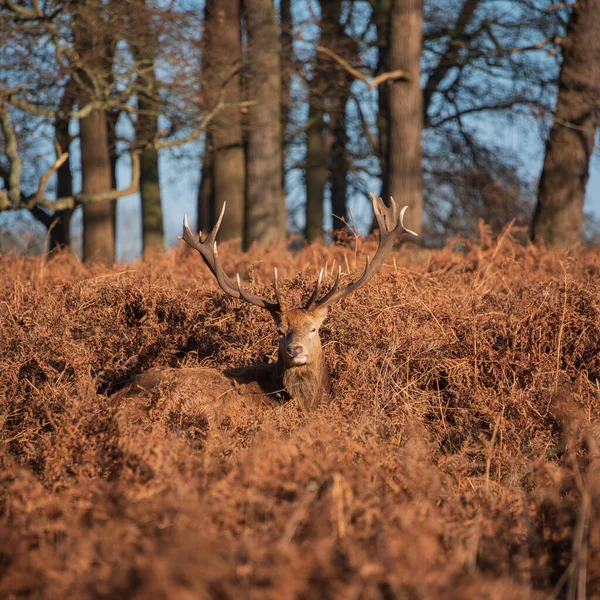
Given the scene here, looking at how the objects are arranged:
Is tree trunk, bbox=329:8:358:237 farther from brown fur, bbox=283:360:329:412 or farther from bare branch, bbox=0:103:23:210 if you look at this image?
brown fur, bbox=283:360:329:412

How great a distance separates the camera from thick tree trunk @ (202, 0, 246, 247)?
13.7 metres

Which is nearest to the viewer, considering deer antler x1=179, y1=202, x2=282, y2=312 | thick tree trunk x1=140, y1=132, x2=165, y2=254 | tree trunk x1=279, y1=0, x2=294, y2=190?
deer antler x1=179, y1=202, x2=282, y2=312

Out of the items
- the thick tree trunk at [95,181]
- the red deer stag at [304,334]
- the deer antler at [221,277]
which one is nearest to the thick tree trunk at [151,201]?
the thick tree trunk at [95,181]

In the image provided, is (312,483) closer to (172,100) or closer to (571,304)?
(571,304)

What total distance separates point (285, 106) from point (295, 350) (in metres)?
12.3

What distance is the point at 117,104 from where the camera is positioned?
12.3 m

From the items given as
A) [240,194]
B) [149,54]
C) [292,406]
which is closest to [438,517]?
[292,406]

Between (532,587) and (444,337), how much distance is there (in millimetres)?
3097

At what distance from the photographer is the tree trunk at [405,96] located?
39.5 ft

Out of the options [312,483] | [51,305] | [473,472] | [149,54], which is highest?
[149,54]

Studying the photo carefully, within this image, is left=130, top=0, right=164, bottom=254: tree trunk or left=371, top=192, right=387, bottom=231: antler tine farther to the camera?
left=130, top=0, right=164, bottom=254: tree trunk

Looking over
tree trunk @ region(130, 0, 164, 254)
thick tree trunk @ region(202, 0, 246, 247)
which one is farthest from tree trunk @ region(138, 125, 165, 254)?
thick tree trunk @ region(202, 0, 246, 247)

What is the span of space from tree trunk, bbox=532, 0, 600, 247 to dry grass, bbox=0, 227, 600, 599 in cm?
262

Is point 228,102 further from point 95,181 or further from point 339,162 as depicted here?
point 339,162
